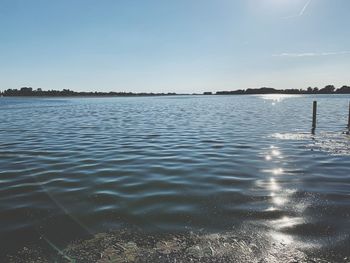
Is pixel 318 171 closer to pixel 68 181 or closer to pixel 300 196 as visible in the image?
pixel 300 196

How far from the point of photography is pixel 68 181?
10312mm

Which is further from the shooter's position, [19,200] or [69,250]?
[19,200]

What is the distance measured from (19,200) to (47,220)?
1.94 metres

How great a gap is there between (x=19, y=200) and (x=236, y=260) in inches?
253

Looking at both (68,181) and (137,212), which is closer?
(137,212)

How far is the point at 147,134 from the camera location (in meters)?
22.4

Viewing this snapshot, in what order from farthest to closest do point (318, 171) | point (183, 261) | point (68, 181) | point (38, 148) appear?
point (38, 148) → point (318, 171) → point (68, 181) → point (183, 261)

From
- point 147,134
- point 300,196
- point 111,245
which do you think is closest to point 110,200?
point 111,245

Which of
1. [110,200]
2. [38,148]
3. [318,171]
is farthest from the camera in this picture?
[38,148]

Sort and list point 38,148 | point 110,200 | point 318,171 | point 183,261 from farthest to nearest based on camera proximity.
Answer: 1. point 38,148
2. point 318,171
3. point 110,200
4. point 183,261

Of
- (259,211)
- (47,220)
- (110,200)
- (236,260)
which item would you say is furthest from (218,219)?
(47,220)

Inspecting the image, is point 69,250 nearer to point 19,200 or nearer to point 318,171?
point 19,200

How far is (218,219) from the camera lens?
7121 millimetres

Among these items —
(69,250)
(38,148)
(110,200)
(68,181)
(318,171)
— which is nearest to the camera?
(69,250)
